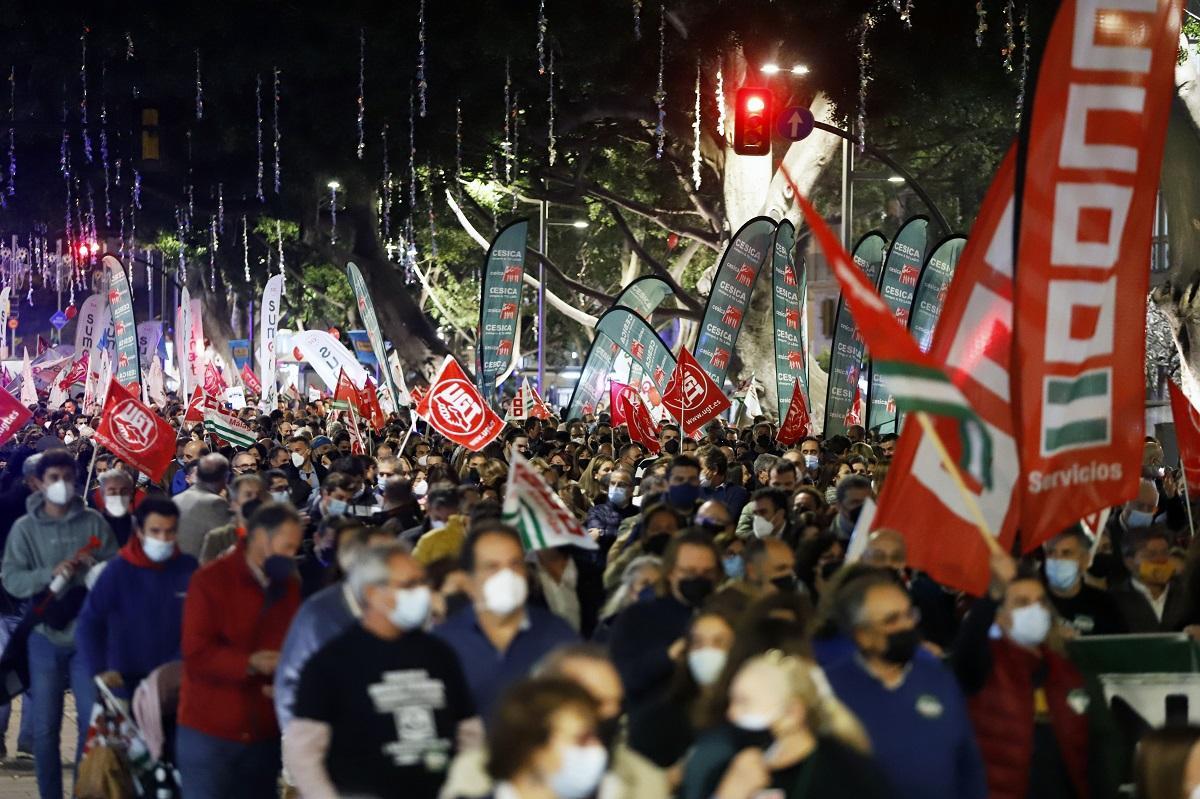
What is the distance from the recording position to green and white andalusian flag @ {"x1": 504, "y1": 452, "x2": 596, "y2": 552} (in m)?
8.55

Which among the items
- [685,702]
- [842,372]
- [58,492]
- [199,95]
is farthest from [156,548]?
[199,95]

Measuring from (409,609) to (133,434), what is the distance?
10215 mm

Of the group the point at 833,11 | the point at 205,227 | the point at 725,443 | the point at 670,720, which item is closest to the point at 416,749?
the point at 670,720

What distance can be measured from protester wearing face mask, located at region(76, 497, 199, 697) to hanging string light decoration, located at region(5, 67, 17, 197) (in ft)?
93.1

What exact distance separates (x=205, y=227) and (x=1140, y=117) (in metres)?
38.7

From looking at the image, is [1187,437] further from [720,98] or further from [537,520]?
[720,98]

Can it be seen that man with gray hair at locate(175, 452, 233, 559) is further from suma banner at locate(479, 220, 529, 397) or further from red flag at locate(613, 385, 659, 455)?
suma banner at locate(479, 220, 529, 397)

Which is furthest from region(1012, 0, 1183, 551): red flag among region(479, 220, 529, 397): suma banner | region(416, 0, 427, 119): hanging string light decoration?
region(416, 0, 427, 119): hanging string light decoration

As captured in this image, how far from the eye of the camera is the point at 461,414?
17781 mm

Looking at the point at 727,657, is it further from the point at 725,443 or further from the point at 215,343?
the point at 215,343

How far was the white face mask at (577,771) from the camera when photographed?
13.6 ft

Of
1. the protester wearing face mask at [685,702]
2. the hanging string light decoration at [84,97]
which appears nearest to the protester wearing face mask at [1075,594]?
the protester wearing face mask at [685,702]

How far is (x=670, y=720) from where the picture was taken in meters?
5.78

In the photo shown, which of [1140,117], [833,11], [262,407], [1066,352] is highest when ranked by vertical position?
[833,11]
